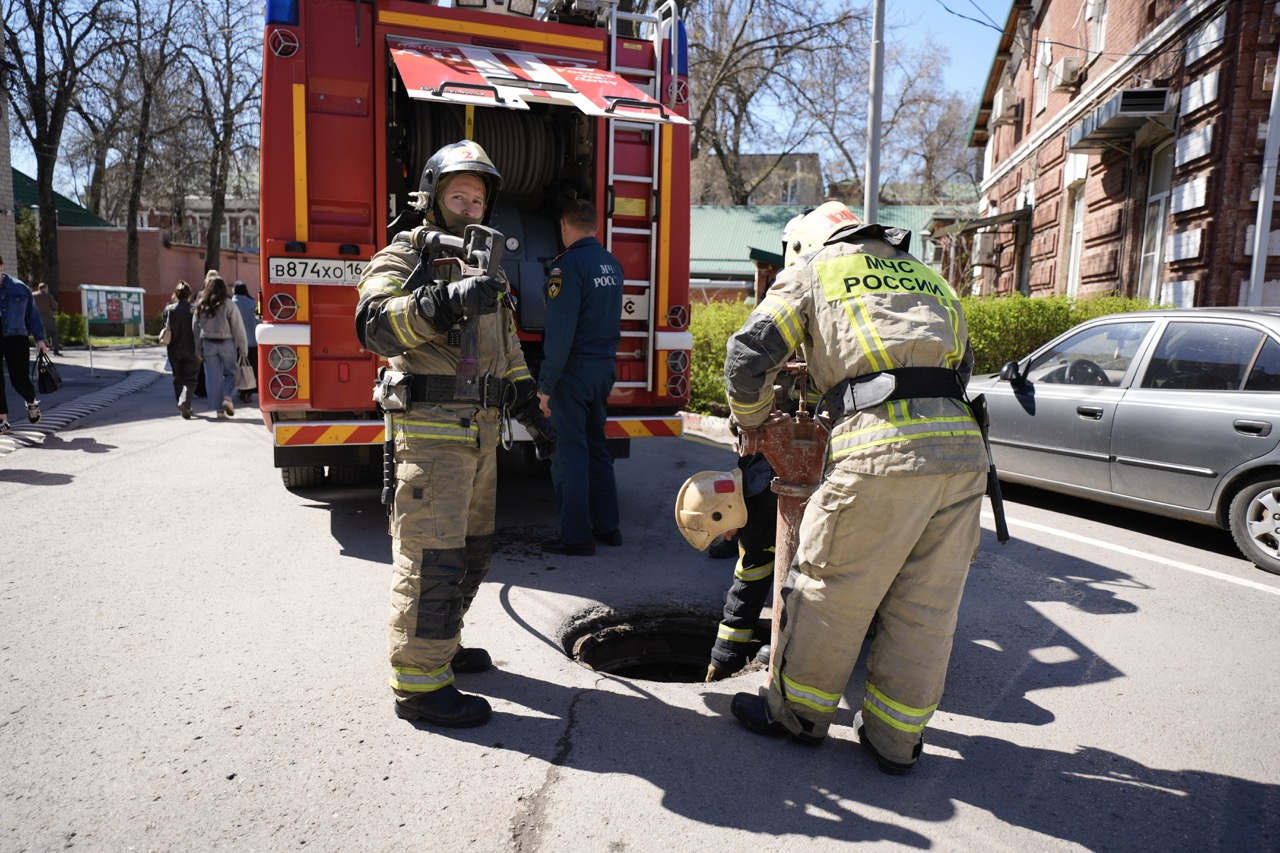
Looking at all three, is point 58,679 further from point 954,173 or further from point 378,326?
point 954,173

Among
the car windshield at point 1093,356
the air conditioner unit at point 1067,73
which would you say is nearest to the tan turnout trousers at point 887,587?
the car windshield at point 1093,356

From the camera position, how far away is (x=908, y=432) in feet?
9.11

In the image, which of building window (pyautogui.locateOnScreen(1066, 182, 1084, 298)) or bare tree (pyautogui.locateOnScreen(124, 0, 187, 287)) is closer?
building window (pyautogui.locateOnScreen(1066, 182, 1084, 298))

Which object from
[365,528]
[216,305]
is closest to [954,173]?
[216,305]

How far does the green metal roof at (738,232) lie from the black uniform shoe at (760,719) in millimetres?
26774

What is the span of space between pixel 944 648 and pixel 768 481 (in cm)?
109

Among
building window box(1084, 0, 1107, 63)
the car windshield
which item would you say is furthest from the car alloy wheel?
building window box(1084, 0, 1107, 63)

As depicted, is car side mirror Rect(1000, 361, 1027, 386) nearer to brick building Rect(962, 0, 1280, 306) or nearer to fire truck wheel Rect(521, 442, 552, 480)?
fire truck wheel Rect(521, 442, 552, 480)

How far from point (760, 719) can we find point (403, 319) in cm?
191

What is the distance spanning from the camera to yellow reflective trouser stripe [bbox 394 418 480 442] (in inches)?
126

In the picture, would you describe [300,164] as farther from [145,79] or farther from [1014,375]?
[145,79]

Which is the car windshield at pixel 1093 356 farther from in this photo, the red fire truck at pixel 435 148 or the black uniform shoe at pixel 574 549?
the black uniform shoe at pixel 574 549

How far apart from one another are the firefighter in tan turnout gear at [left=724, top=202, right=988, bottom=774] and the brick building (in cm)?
894

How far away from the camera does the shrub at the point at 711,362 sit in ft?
35.0
